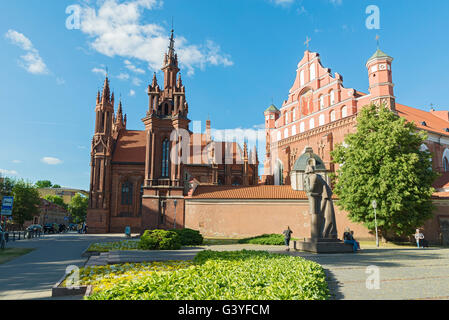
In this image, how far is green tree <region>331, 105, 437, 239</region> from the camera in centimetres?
2484

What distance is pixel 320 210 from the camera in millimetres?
14828

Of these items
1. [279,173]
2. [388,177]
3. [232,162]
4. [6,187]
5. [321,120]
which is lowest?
[6,187]

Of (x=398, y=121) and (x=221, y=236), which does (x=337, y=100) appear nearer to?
(x=398, y=121)

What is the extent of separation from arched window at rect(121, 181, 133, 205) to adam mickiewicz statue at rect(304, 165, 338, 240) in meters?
36.1

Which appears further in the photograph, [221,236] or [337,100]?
[337,100]

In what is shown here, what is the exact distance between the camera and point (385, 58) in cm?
3397

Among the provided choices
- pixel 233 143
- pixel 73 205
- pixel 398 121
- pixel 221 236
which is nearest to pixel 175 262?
pixel 221 236

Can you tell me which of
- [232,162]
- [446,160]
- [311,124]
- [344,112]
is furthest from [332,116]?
[232,162]

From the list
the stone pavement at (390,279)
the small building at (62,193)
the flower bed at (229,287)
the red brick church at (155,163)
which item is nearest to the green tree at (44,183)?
the small building at (62,193)

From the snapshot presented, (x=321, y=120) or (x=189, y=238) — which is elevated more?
(x=321, y=120)

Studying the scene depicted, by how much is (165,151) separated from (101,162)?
13.9 meters

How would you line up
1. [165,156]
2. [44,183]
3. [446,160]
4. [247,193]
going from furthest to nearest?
[44,183] → [446,160] → [165,156] → [247,193]

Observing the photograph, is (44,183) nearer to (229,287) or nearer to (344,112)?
(344,112)
